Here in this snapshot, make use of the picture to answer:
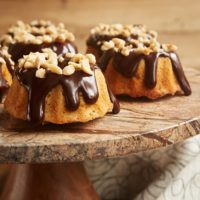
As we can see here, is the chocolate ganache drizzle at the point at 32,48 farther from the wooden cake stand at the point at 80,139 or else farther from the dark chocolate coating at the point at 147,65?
the wooden cake stand at the point at 80,139

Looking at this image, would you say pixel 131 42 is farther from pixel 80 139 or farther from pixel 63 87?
pixel 80 139

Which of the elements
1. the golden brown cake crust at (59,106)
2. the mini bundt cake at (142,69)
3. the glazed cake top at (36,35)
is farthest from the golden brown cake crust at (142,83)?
the glazed cake top at (36,35)

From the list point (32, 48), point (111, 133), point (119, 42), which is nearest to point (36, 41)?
point (32, 48)

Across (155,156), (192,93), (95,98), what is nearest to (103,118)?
(95,98)

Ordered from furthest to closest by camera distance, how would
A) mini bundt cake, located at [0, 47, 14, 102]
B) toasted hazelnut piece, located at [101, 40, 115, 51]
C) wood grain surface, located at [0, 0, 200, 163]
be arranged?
toasted hazelnut piece, located at [101, 40, 115, 51]
mini bundt cake, located at [0, 47, 14, 102]
wood grain surface, located at [0, 0, 200, 163]

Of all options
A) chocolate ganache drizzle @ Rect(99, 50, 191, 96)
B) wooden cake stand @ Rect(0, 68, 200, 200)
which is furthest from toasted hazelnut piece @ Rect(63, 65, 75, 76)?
chocolate ganache drizzle @ Rect(99, 50, 191, 96)

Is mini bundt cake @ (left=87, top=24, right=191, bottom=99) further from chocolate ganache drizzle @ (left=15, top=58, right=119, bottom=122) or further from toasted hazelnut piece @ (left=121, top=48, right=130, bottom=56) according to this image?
chocolate ganache drizzle @ (left=15, top=58, right=119, bottom=122)

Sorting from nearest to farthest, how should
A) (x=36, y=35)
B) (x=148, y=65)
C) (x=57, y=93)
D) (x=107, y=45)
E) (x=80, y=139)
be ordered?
(x=80, y=139) → (x=57, y=93) → (x=148, y=65) → (x=107, y=45) → (x=36, y=35)
